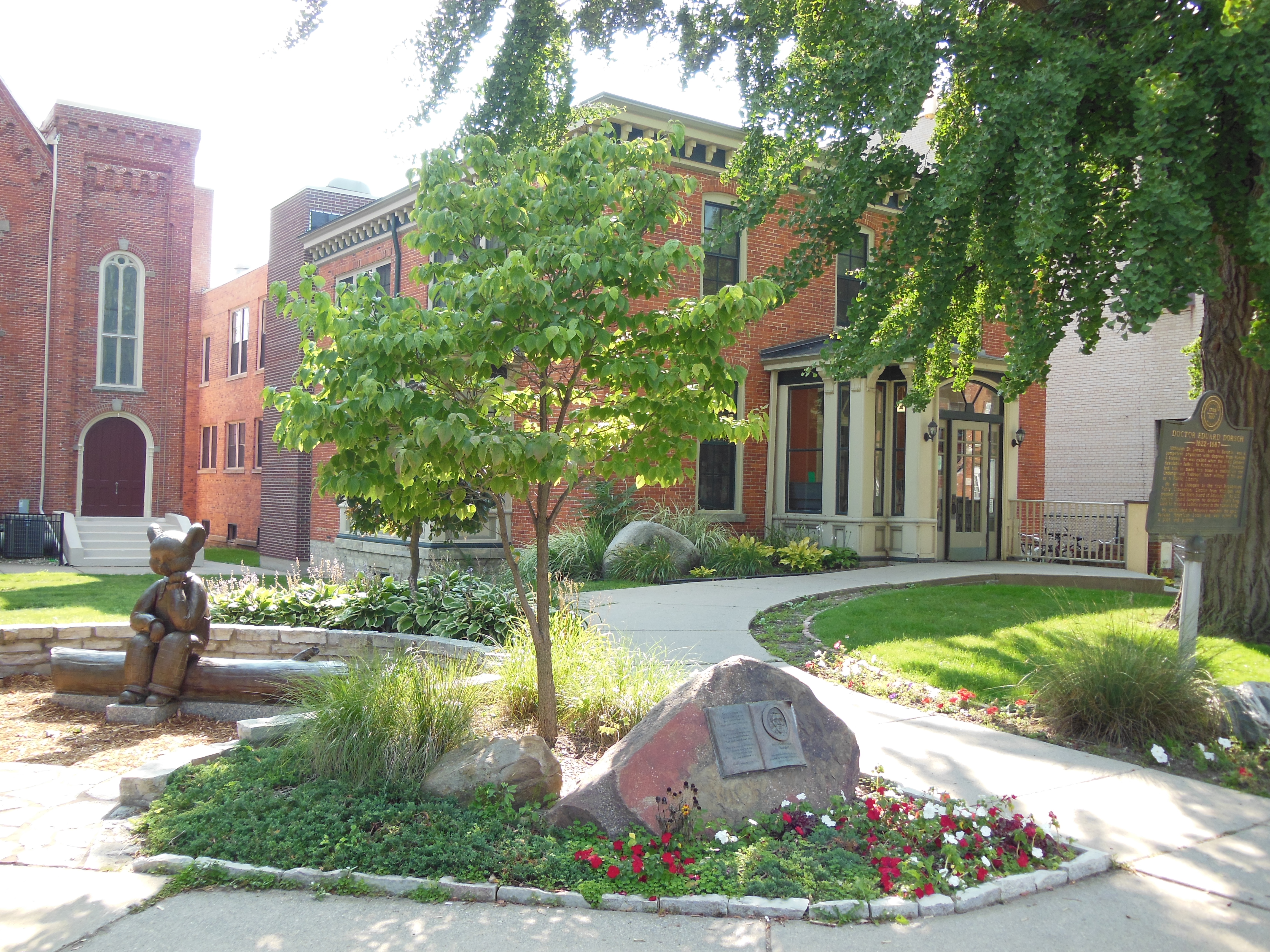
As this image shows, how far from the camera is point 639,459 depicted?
5.57 metres

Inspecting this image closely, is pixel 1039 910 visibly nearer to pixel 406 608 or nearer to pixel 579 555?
pixel 406 608

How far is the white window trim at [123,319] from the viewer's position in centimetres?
2428

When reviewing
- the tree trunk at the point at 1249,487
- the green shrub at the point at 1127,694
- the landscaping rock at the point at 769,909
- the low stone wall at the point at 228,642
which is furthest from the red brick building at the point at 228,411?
the landscaping rock at the point at 769,909

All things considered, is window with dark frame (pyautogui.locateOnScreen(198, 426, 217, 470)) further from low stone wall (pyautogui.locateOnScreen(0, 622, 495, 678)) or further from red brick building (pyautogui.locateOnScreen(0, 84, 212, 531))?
low stone wall (pyautogui.locateOnScreen(0, 622, 495, 678))

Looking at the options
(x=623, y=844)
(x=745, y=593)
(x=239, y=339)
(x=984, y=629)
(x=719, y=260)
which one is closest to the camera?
(x=623, y=844)

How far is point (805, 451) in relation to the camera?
58.4 feet

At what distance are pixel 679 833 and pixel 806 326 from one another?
15711 mm

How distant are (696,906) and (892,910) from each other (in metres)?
0.80

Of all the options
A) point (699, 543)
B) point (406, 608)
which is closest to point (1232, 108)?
point (406, 608)

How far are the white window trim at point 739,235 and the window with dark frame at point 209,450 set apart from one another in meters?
21.3

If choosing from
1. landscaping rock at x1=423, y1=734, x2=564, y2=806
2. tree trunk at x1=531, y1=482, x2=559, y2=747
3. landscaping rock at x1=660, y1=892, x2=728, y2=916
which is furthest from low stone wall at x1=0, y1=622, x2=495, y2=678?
landscaping rock at x1=660, y1=892, x2=728, y2=916

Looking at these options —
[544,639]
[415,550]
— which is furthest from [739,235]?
[544,639]

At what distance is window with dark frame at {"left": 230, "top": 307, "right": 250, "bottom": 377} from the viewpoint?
29797 mm

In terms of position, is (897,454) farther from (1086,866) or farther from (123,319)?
(123,319)
